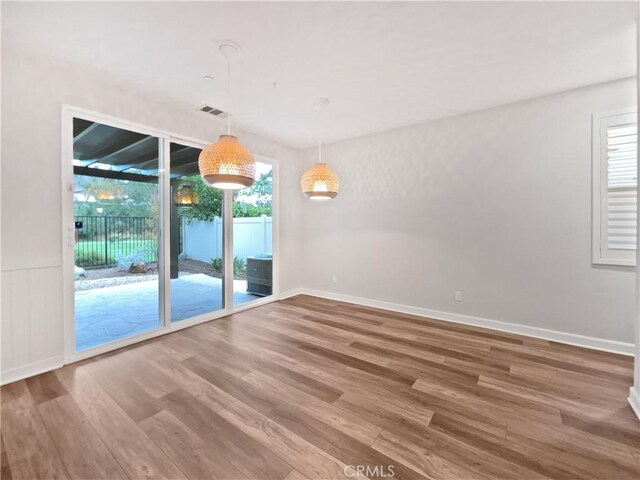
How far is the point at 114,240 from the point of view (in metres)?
3.03

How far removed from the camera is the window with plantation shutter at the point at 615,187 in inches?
107

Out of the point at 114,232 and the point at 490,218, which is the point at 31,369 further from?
the point at 490,218

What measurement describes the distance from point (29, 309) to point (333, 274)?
12.6ft

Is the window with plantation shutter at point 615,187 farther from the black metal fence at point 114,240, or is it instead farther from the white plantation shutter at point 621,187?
the black metal fence at point 114,240

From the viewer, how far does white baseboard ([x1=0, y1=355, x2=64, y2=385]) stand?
228 centimetres

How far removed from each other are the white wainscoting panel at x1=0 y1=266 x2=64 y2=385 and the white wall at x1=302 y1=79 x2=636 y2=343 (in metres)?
3.72

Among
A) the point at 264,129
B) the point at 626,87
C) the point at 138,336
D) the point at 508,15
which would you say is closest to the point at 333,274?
the point at 264,129

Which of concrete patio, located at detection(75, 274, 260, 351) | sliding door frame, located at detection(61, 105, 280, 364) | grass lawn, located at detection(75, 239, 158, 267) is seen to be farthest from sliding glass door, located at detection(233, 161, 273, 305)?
grass lawn, located at detection(75, 239, 158, 267)

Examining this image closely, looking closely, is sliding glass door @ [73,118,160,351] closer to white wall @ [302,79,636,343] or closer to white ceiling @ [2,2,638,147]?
white ceiling @ [2,2,638,147]

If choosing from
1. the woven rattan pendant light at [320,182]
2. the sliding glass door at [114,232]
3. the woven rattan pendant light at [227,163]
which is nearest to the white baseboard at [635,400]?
the woven rattan pendant light at [320,182]

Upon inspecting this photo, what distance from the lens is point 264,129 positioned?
4.21 metres

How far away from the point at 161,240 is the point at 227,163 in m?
1.84

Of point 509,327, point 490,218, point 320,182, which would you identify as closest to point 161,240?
point 320,182

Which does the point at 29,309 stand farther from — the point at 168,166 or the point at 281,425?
the point at 281,425
